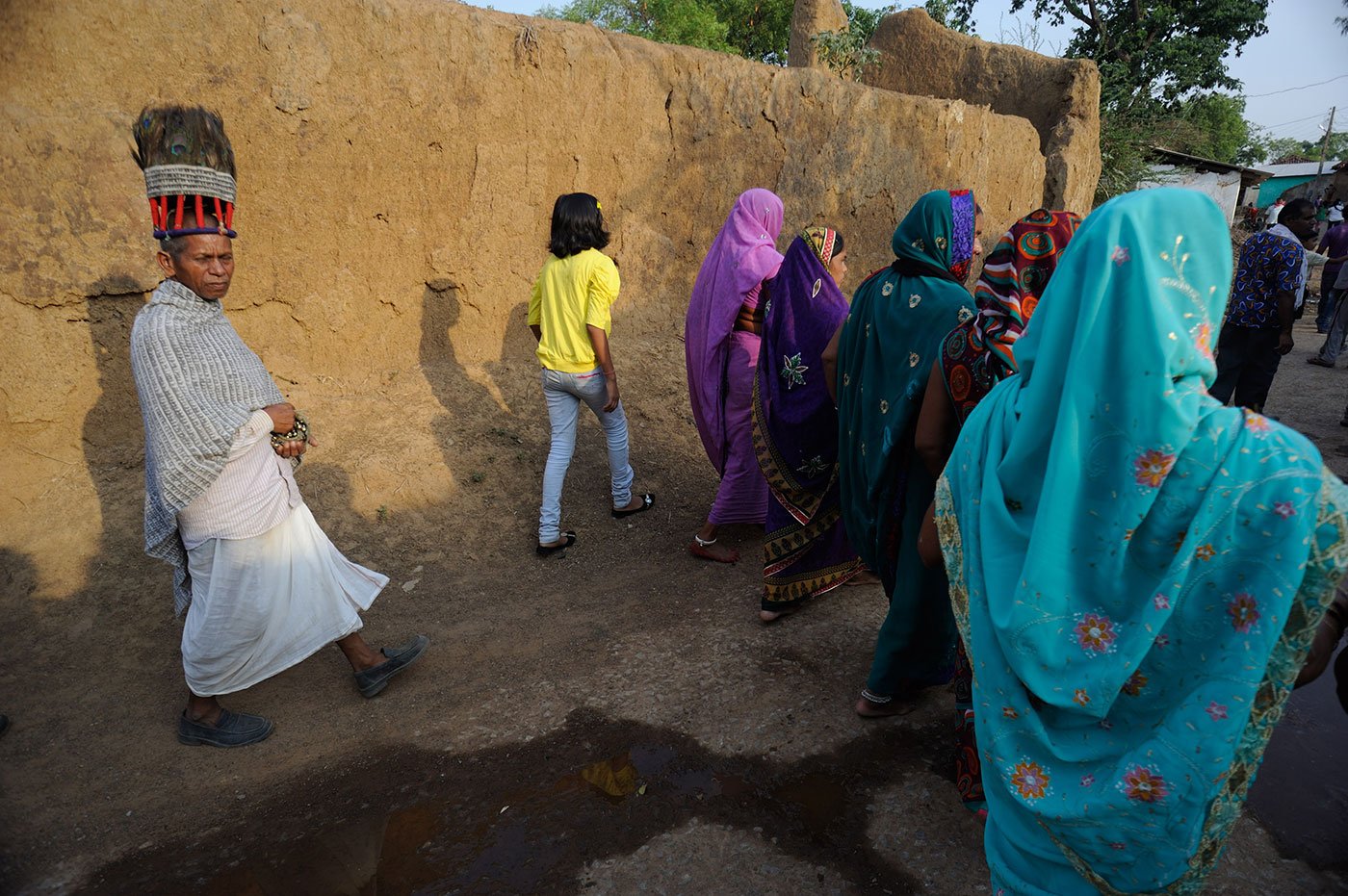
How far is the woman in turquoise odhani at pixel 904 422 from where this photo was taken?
2662 millimetres

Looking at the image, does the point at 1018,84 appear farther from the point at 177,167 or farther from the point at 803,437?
the point at 177,167

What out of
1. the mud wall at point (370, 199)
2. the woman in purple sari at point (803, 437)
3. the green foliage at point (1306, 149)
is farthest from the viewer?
the green foliage at point (1306, 149)

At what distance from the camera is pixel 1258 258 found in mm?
5418

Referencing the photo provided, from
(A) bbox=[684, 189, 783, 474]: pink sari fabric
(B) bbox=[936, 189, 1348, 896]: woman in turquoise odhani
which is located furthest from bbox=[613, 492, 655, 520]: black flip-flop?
(B) bbox=[936, 189, 1348, 896]: woman in turquoise odhani

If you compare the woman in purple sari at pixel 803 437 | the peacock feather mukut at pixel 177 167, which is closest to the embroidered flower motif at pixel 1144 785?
the woman in purple sari at pixel 803 437

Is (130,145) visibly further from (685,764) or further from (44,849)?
(685,764)

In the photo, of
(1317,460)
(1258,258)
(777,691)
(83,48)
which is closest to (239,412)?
(777,691)

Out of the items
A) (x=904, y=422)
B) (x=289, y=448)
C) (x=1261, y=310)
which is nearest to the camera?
(x=904, y=422)

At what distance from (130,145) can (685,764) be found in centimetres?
392

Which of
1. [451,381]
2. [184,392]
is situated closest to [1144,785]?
[184,392]

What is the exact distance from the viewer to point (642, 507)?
15.9ft

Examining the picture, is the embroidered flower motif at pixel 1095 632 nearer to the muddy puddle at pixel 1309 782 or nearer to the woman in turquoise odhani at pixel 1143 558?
the woman in turquoise odhani at pixel 1143 558

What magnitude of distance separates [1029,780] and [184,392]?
259cm

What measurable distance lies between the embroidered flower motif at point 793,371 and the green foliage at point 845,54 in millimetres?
6490
